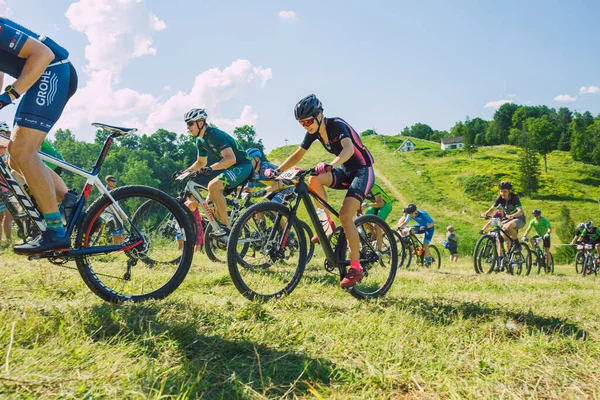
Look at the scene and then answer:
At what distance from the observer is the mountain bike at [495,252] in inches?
468

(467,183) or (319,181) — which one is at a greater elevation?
(467,183)

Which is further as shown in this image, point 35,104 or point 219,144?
point 219,144

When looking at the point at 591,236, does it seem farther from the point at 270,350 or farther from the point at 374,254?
the point at 270,350

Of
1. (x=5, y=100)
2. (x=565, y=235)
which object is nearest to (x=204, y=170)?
(x=5, y=100)

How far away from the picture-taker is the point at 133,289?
412 centimetres

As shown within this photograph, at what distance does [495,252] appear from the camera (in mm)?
12070

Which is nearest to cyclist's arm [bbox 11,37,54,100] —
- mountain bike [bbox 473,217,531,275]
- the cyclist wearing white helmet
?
the cyclist wearing white helmet

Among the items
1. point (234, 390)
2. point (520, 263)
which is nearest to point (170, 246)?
point (234, 390)

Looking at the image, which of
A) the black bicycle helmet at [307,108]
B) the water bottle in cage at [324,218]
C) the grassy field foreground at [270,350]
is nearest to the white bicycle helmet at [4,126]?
the grassy field foreground at [270,350]

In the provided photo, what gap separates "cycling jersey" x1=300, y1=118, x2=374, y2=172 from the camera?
16.9ft

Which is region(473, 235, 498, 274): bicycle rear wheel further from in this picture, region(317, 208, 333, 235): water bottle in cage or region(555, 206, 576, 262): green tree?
region(555, 206, 576, 262): green tree

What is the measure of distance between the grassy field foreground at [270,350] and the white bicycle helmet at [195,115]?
12.4ft

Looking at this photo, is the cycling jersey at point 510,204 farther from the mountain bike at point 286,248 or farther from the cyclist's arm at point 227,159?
the cyclist's arm at point 227,159

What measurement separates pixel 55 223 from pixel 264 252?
2159 millimetres
